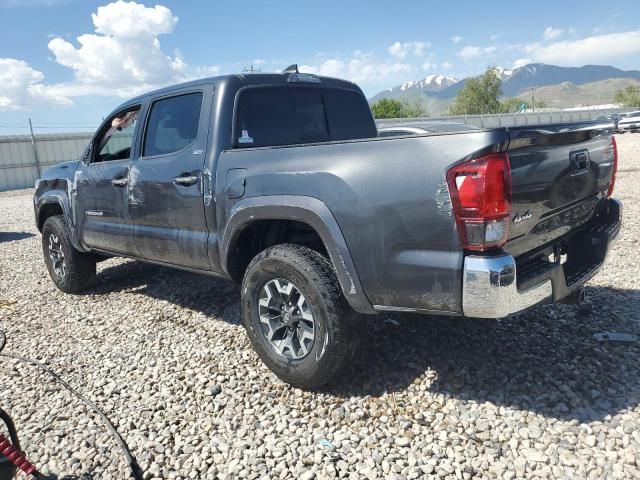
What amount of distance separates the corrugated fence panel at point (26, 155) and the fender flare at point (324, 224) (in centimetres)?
2439

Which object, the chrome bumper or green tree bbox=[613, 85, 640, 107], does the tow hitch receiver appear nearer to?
the chrome bumper

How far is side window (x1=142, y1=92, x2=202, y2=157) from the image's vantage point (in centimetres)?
371

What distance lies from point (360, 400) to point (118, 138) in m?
3.39

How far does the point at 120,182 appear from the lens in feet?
13.9

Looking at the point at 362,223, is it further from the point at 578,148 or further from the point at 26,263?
the point at 26,263

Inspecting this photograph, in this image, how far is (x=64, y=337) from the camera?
4.35 m

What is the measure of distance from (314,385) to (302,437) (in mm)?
365

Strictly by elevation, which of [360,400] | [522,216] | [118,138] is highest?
[118,138]

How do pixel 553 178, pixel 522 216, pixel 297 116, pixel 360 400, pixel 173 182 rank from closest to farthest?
Result: pixel 522 216
pixel 553 178
pixel 360 400
pixel 173 182
pixel 297 116

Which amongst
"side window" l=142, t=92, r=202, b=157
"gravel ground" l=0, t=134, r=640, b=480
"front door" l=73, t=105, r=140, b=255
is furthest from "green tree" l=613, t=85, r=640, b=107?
"side window" l=142, t=92, r=202, b=157

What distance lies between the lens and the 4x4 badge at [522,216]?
241cm

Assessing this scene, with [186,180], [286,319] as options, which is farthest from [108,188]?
[286,319]

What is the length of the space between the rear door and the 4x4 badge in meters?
2.04

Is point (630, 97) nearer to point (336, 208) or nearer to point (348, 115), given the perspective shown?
point (348, 115)
